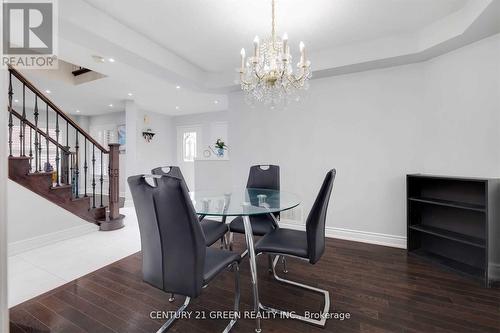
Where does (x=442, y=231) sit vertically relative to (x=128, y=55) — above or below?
below

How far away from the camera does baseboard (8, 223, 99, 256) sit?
8.79ft

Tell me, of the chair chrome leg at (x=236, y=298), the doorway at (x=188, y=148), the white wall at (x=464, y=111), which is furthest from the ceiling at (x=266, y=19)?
the doorway at (x=188, y=148)

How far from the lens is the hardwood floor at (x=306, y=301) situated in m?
1.56

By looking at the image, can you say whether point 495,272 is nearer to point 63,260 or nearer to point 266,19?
point 266,19

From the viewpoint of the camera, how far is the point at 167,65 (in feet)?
9.89

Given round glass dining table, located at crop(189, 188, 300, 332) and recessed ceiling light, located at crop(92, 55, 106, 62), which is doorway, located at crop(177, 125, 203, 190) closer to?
recessed ceiling light, located at crop(92, 55, 106, 62)

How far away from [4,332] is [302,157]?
10.6ft

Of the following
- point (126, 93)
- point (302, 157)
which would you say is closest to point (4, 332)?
point (302, 157)

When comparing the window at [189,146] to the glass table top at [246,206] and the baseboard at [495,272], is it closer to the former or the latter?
the glass table top at [246,206]

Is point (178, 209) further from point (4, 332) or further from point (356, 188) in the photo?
point (356, 188)

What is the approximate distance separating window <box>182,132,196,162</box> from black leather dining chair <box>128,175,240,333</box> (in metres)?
5.81

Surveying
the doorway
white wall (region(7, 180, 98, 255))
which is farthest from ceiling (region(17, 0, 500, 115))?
the doorway

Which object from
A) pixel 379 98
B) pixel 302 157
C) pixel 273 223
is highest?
pixel 379 98

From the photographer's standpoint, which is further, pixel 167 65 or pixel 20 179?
pixel 167 65
